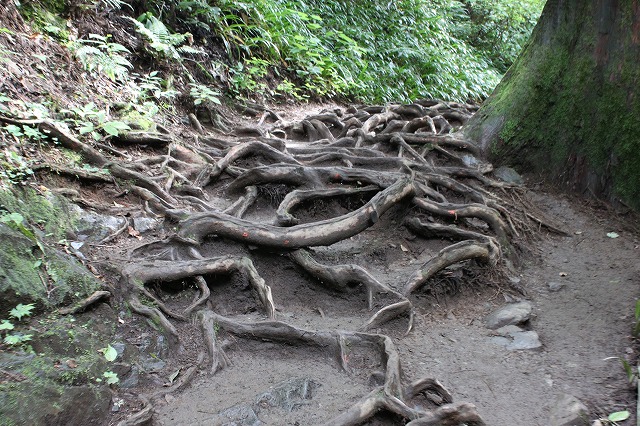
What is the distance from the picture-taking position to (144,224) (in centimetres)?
502

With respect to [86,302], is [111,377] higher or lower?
lower

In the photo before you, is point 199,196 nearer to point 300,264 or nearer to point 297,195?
point 297,195

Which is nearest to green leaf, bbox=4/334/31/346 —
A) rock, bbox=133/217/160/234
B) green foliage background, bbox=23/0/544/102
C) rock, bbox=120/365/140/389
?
rock, bbox=120/365/140/389

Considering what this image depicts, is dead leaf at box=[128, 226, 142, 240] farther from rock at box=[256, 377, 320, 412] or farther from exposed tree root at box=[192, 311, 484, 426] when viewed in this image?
rock at box=[256, 377, 320, 412]

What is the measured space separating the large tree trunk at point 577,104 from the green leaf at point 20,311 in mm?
5780

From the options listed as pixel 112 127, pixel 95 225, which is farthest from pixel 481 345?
pixel 112 127

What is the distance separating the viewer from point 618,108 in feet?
19.4

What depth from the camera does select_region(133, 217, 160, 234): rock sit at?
16.3 ft

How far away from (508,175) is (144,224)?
457cm

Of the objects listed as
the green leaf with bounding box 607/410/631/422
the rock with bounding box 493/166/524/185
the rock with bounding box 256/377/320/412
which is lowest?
the rock with bounding box 256/377/320/412

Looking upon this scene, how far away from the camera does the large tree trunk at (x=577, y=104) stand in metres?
5.84

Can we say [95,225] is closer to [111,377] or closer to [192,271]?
[192,271]

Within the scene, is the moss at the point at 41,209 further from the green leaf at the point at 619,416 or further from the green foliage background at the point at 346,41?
the green leaf at the point at 619,416

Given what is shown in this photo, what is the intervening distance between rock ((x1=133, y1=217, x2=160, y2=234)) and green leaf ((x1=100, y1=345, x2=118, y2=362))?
170 cm
